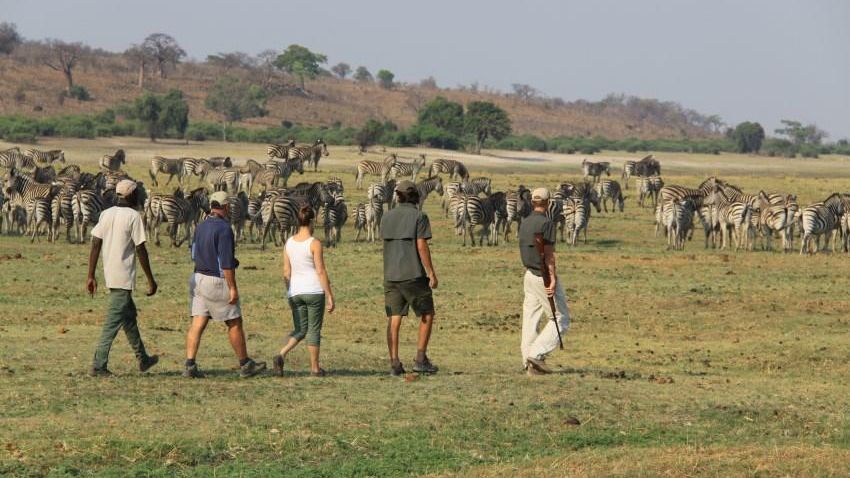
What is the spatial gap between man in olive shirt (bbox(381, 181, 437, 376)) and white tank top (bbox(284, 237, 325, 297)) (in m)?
0.68

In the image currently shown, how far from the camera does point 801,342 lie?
18.9 metres

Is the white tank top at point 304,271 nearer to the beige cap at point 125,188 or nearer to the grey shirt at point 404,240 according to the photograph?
the grey shirt at point 404,240

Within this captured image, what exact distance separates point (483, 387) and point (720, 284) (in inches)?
528

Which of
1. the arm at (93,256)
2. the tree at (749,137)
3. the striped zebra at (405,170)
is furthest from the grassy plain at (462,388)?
the tree at (749,137)

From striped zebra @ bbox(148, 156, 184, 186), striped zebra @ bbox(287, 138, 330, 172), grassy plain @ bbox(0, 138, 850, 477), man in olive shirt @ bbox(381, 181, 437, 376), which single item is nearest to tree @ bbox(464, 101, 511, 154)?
striped zebra @ bbox(287, 138, 330, 172)

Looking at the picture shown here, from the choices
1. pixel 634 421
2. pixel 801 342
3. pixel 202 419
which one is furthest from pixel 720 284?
pixel 202 419

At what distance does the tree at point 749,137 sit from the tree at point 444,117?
34.2m

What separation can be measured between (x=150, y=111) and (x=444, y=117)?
866 inches

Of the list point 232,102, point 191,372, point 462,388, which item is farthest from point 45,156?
point 232,102

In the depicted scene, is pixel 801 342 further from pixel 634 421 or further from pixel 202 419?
pixel 202 419

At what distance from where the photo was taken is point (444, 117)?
9944 centimetres

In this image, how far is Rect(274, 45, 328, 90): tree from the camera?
157 metres

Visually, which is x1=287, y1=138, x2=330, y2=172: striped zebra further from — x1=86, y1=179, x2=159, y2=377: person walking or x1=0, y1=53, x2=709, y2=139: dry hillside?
x1=0, y1=53, x2=709, y2=139: dry hillside

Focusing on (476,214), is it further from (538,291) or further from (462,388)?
(462,388)
